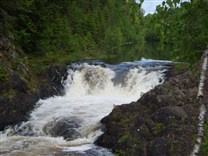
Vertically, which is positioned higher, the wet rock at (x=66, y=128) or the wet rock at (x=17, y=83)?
the wet rock at (x=17, y=83)

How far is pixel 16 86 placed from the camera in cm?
1586

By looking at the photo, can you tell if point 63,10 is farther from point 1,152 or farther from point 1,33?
point 1,152

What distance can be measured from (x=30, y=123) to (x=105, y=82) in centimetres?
761

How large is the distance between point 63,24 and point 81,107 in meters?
16.6

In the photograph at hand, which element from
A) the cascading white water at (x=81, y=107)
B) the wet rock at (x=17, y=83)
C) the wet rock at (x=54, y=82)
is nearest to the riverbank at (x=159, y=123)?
the cascading white water at (x=81, y=107)

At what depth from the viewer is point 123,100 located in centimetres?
1844

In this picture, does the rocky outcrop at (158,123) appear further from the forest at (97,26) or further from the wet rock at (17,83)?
the wet rock at (17,83)

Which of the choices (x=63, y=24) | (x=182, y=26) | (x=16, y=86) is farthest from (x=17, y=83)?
(x=63, y=24)

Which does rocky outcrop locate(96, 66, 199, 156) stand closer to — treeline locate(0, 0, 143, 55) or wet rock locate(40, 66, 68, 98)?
treeline locate(0, 0, 143, 55)

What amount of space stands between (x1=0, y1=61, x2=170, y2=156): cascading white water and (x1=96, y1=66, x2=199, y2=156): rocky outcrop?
2.70ft

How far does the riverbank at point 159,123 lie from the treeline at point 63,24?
2424 mm

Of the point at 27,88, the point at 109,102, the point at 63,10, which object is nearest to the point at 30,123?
the point at 27,88

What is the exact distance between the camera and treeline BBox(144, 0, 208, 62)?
16.3ft

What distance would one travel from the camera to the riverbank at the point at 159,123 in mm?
9836
